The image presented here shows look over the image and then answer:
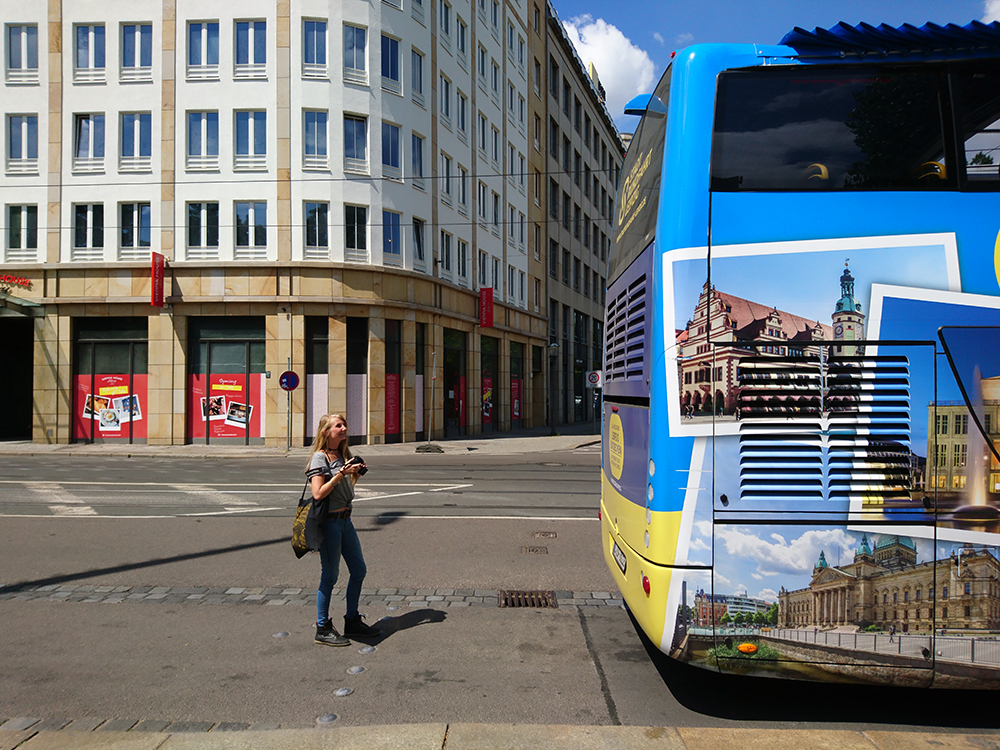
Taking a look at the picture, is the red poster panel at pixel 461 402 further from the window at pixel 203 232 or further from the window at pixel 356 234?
the window at pixel 203 232

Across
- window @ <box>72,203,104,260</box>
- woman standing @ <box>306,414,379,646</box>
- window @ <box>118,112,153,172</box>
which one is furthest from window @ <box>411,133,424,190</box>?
woman standing @ <box>306,414,379,646</box>

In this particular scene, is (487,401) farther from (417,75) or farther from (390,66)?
(390,66)

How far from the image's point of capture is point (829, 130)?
13.6ft

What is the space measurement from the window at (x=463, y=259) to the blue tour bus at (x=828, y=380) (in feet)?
88.5

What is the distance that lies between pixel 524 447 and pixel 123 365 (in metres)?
13.9

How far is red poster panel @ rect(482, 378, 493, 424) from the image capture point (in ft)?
109

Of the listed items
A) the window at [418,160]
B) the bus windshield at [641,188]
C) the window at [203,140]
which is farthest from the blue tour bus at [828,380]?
the window at [418,160]

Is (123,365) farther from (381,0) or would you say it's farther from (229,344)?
(381,0)

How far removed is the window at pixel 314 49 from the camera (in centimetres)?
2481

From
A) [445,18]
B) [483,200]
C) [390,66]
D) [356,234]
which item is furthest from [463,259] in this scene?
[445,18]

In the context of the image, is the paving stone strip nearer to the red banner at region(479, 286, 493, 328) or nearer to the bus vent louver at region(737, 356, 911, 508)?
the bus vent louver at region(737, 356, 911, 508)

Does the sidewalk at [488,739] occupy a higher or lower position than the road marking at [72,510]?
higher

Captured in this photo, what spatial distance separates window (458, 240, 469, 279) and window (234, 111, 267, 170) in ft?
29.4

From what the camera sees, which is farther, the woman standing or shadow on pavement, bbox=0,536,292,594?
shadow on pavement, bbox=0,536,292,594
